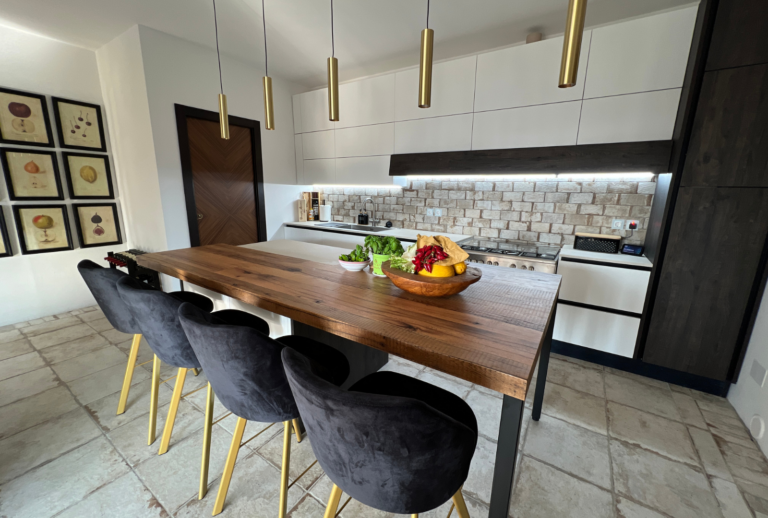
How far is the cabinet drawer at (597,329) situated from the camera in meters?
2.32

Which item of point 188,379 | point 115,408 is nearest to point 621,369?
point 188,379

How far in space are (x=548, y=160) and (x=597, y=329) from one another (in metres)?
1.40

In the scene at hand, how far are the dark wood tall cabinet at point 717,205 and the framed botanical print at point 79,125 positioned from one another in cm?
522

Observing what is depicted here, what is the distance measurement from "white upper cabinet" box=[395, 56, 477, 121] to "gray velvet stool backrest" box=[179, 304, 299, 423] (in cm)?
270

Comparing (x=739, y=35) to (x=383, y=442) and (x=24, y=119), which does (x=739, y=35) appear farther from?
(x=24, y=119)

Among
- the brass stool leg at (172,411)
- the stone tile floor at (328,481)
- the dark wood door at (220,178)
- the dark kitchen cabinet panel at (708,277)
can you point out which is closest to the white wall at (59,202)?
→ the dark wood door at (220,178)

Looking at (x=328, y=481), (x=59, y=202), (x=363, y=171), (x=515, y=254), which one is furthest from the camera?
(x=363, y=171)

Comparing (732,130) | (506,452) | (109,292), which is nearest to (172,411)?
(109,292)

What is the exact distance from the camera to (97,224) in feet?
11.3

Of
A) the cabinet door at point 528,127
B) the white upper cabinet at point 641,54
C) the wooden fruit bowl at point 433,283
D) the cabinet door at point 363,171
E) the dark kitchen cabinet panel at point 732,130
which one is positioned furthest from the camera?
the cabinet door at point 363,171

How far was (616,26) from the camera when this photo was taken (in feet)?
7.11

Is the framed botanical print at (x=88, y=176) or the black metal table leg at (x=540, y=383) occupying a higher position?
the framed botanical print at (x=88, y=176)

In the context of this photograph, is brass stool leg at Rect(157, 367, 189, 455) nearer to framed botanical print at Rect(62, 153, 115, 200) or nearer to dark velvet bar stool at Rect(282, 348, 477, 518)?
dark velvet bar stool at Rect(282, 348, 477, 518)

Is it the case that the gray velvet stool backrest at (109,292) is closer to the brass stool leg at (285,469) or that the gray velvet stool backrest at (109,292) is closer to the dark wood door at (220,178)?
the brass stool leg at (285,469)
